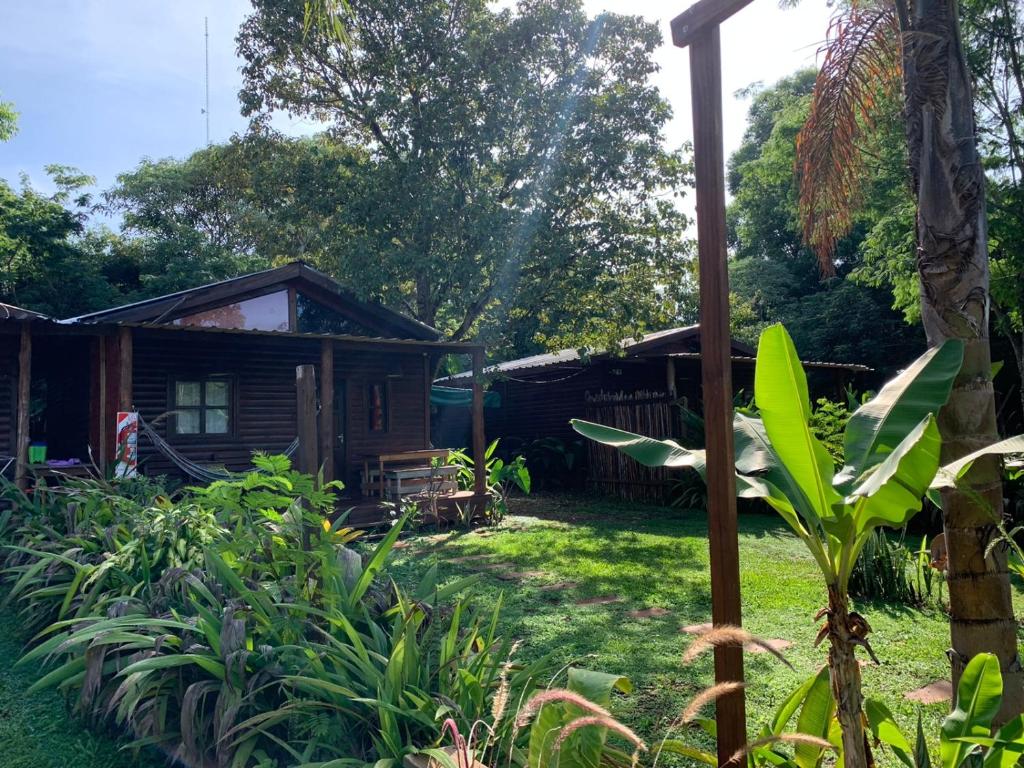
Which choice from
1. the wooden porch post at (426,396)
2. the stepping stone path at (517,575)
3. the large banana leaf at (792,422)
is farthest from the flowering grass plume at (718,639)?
the wooden porch post at (426,396)

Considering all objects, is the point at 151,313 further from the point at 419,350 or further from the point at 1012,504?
the point at 1012,504

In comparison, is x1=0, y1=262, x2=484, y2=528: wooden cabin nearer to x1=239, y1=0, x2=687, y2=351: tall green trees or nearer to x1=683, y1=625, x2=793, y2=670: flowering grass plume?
x1=239, y1=0, x2=687, y2=351: tall green trees

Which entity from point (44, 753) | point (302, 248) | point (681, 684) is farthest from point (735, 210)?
point (44, 753)

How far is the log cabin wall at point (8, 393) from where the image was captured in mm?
12422

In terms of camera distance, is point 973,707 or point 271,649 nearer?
point 973,707

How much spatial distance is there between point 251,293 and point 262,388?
6.24 feet

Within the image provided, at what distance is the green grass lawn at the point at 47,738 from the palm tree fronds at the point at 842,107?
466cm

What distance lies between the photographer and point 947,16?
9.73 ft

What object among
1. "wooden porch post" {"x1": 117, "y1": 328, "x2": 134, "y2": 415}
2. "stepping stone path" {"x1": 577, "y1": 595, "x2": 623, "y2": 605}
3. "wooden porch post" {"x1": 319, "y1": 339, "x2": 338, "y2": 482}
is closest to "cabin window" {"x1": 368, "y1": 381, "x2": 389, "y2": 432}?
"wooden porch post" {"x1": 319, "y1": 339, "x2": 338, "y2": 482}

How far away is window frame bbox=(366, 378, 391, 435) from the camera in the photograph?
51.0 ft

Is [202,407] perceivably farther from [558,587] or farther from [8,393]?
[558,587]

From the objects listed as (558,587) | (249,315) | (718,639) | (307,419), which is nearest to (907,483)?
(718,639)

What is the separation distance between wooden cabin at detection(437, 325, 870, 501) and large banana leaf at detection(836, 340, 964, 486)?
1119cm

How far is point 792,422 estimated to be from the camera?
8.05 ft
